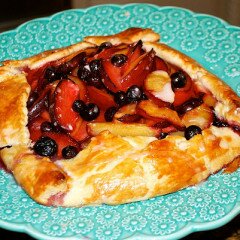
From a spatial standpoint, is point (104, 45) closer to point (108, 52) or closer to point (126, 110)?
point (108, 52)

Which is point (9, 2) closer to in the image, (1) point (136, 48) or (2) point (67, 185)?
(1) point (136, 48)

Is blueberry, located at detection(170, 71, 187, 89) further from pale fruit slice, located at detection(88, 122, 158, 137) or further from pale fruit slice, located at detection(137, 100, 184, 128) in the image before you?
pale fruit slice, located at detection(88, 122, 158, 137)

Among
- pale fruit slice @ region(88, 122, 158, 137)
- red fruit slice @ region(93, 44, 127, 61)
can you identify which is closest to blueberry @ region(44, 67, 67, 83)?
red fruit slice @ region(93, 44, 127, 61)

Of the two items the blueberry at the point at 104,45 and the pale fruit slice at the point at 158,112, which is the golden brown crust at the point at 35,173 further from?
the blueberry at the point at 104,45

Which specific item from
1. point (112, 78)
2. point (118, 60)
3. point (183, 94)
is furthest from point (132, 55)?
point (183, 94)

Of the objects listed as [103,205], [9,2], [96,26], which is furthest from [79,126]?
[9,2]

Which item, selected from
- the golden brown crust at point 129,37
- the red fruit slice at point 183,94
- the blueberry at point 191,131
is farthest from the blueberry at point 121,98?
the golden brown crust at point 129,37
